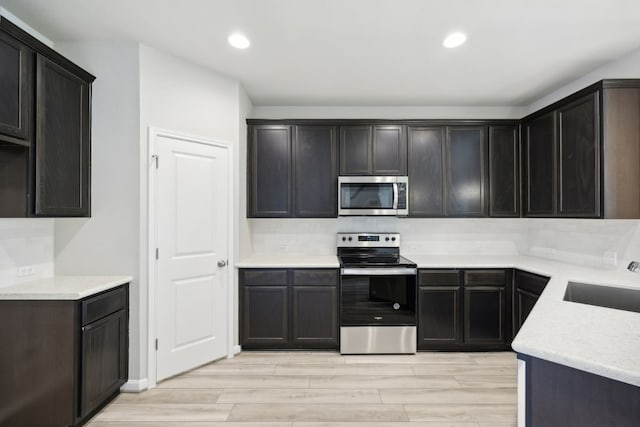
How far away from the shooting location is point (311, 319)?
10.9 feet

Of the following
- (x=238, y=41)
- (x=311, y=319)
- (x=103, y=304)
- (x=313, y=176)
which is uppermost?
(x=238, y=41)

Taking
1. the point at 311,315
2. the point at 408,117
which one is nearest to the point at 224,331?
the point at 311,315

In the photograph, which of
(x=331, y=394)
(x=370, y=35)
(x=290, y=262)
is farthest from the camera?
(x=290, y=262)

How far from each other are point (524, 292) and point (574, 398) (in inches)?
89.4

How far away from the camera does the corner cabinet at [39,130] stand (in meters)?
1.91

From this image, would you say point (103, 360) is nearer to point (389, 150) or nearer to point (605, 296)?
point (389, 150)

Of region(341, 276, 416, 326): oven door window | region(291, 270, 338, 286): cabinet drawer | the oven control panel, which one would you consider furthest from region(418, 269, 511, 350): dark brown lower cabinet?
region(291, 270, 338, 286): cabinet drawer

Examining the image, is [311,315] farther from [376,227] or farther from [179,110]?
[179,110]

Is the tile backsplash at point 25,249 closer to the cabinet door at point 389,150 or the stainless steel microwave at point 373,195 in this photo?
the stainless steel microwave at point 373,195


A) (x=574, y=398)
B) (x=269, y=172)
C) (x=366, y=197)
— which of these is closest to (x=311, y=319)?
(x=366, y=197)

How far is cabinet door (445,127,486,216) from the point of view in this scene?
12.0 ft

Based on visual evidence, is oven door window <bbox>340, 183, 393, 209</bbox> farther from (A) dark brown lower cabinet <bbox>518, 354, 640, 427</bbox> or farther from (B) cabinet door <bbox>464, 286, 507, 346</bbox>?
(A) dark brown lower cabinet <bbox>518, 354, 640, 427</bbox>

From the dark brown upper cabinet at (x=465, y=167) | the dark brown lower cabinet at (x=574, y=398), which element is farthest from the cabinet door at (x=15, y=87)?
the dark brown upper cabinet at (x=465, y=167)

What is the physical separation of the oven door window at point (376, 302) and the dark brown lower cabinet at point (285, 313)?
0.14 metres
